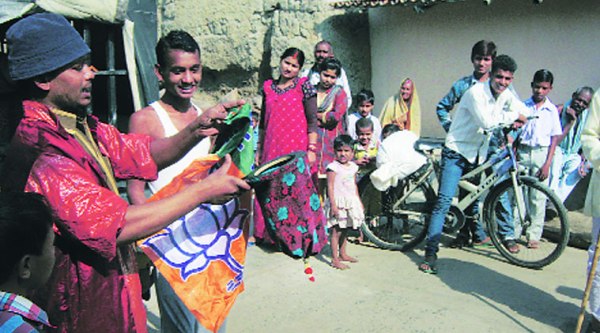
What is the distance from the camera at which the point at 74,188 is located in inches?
58.6

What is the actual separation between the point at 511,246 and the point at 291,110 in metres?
2.36

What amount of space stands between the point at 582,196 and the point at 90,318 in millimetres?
6013

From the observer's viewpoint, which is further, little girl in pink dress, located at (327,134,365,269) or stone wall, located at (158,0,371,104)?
stone wall, located at (158,0,371,104)

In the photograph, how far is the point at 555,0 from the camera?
684 cm

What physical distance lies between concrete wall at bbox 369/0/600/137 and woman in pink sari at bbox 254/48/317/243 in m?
3.60

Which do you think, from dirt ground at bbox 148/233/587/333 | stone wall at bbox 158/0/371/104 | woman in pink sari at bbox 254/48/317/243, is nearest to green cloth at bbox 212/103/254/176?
dirt ground at bbox 148/233/587/333

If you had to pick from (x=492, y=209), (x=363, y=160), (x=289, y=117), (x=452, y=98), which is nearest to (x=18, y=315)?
(x=289, y=117)

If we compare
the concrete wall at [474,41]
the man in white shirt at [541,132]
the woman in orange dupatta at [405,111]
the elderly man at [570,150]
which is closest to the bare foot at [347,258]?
the man in white shirt at [541,132]

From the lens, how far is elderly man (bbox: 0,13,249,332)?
58.5 inches

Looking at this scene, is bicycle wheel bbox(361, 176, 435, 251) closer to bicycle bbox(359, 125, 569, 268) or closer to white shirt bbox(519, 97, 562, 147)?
bicycle bbox(359, 125, 569, 268)

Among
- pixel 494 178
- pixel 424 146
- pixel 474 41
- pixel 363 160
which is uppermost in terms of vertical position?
pixel 474 41

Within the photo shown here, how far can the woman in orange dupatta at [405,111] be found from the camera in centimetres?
671

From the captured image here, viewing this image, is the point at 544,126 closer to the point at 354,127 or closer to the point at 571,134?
the point at 571,134

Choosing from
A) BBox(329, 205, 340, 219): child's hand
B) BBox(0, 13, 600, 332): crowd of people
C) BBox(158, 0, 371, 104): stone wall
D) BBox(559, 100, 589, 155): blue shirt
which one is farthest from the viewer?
BBox(158, 0, 371, 104): stone wall
